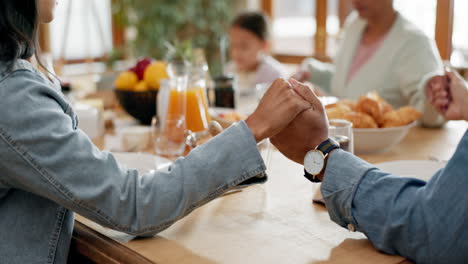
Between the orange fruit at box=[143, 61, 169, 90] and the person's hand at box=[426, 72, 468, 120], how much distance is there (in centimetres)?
87

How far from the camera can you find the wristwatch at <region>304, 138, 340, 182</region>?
1.01 meters

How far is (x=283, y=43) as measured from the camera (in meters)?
5.20

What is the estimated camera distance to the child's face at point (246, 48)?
3412 mm

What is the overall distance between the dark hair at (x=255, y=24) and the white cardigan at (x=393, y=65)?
2.86ft

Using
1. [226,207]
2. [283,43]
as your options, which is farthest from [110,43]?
[226,207]

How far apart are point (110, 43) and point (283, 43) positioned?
1730 millimetres

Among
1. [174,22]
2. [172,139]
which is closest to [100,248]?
[172,139]

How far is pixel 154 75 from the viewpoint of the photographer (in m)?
1.85

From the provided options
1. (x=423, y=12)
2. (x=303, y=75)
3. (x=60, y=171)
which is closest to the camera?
(x=60, y=171)

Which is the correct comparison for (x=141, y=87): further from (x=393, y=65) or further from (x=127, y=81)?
(x=393, y=65)

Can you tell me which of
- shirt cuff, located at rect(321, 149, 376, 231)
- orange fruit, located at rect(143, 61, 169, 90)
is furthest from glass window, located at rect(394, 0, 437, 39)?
shirt cuff, located at rect(321, 149, 376, 231)

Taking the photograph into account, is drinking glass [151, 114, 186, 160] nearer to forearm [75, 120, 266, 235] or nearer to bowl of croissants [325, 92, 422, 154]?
bowl of croissants [325, 92, 422, 154]

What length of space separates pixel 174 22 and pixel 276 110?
4.08 m

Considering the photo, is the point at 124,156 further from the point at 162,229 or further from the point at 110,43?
the point at 110,43
